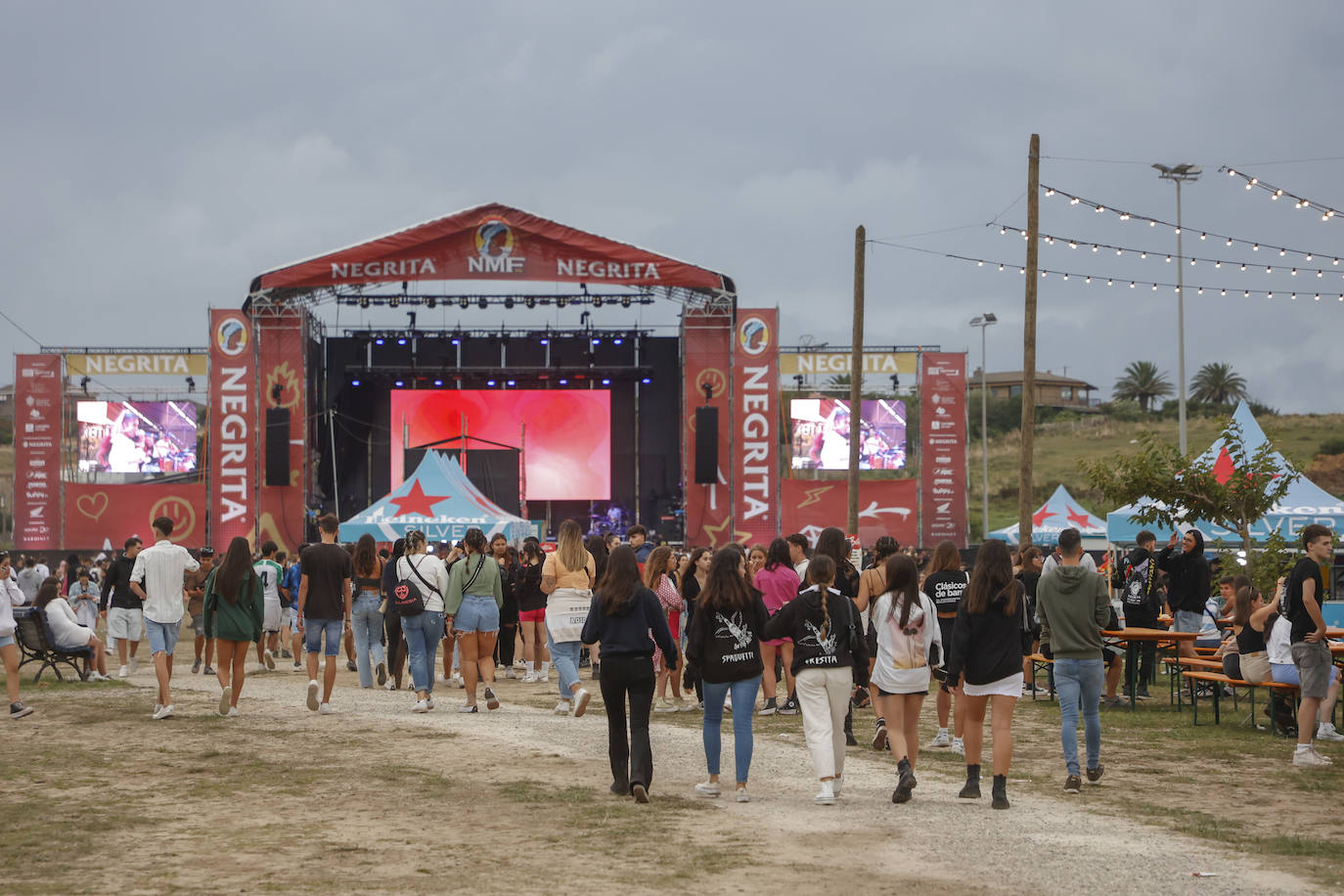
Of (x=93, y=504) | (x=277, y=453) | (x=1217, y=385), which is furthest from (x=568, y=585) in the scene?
(x=1217, y=385)

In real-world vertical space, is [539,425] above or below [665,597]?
above

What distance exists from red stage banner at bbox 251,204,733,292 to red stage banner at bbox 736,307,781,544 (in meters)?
1.82

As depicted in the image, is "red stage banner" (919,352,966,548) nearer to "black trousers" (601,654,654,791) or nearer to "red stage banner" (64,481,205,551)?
"red stage banner" (64,481,205,551)

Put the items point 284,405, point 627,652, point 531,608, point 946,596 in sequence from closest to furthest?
point 627,652
point 946,596
point 531,608
point 284,405

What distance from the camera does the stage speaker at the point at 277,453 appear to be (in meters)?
32.5

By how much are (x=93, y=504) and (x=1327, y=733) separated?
29.4 metres

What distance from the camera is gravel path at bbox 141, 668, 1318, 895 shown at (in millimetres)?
6043

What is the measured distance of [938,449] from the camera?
113 feet

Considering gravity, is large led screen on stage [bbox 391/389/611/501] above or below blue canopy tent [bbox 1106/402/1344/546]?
above

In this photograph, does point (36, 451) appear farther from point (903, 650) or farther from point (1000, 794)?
point (1000, 794)

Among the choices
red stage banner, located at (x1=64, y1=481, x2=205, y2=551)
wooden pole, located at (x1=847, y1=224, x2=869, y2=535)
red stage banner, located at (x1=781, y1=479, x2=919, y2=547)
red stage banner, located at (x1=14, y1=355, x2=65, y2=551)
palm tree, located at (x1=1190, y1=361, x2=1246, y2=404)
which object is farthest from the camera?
palm tree, located at (x1=1190, y1=361, x2=1246, y2=404)

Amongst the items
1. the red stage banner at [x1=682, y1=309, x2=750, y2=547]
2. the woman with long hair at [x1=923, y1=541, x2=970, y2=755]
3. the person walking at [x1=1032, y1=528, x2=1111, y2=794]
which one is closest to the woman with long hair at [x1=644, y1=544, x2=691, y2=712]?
the woman with long hair at [x1=923, y1=541, x2=970, y2=755]

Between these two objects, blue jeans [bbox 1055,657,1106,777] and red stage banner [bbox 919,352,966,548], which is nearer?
blue jeans [bbox 1055,657,1106,777]

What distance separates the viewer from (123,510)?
Answer: 3344 centimetres
